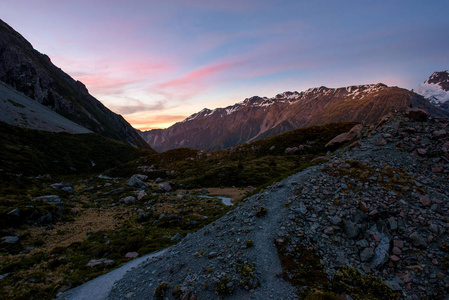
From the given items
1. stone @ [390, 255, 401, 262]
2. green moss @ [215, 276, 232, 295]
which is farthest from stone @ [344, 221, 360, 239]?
green moss @ [215, 276, 232, 295]

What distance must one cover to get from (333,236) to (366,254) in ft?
5.94

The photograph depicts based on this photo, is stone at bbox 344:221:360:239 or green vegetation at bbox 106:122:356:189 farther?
green vegetation at bbox 106:122:356:189

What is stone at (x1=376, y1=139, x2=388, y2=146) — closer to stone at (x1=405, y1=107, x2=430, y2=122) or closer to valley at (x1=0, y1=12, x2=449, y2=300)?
valley at (x1=0, y1=12, x2=449, y2=300)

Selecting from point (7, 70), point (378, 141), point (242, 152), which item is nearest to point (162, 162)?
point (242, 152)

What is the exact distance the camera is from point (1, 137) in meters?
75.4

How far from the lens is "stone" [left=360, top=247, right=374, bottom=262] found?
1127 centimetres

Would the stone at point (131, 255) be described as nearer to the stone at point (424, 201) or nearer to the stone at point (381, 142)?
the stone at point (424, 201)

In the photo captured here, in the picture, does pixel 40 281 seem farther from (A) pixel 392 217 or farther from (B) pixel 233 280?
(A) pixel 392 217

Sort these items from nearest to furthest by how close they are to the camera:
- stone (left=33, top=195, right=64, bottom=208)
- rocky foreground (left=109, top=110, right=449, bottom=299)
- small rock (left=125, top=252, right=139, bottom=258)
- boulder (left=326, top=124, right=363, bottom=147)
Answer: rocky foreground (left=109, top=110, right=449, bottom=299)
small rock (left=125, top=252, right=139, bottom=258)
stone (left=33, top=195, right=64, bottom=208)
boulder (left=326, top=124, right=363, bottom=147)

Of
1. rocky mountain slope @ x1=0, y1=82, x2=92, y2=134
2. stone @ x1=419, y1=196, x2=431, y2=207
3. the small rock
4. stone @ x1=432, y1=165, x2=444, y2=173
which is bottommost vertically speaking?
the small rock

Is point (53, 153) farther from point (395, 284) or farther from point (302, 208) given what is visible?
point (395, 284)

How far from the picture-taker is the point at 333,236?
12641mm

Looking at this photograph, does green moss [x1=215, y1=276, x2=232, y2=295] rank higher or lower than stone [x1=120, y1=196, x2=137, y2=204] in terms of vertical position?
higher

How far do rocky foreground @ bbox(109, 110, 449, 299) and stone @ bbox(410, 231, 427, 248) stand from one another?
1.9 inches
